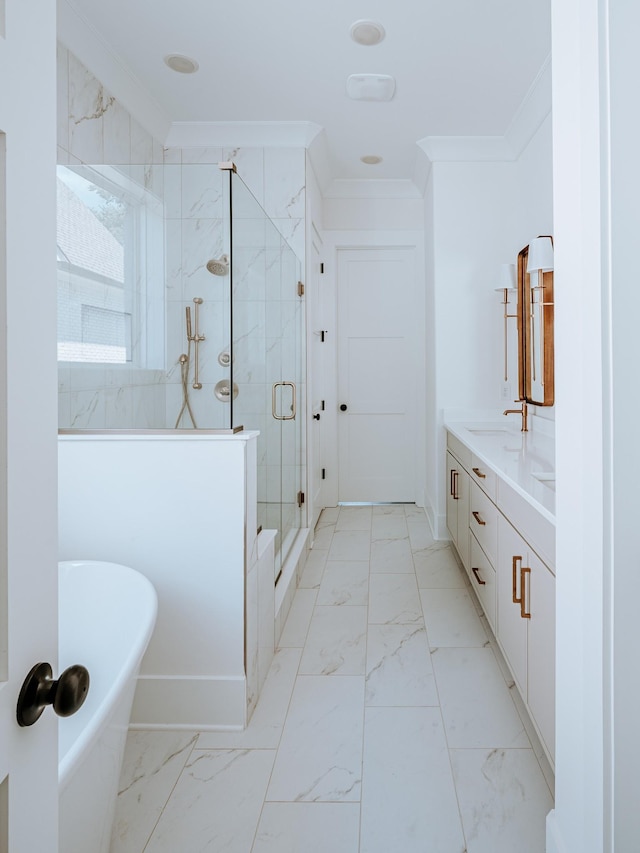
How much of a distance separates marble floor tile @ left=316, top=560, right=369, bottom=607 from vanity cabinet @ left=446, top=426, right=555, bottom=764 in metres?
0.60

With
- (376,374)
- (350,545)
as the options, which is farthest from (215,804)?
(376,374)

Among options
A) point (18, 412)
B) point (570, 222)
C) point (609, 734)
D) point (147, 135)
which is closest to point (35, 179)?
point (18, 412)

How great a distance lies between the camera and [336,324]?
4.86 m

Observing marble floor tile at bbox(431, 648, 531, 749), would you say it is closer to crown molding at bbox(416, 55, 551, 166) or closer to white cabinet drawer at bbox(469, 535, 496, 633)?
white cabinet drawer at bbox(469, 535, 496, 633)

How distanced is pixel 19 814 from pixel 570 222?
1.21 m

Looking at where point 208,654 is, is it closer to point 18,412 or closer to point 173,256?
point 173,256

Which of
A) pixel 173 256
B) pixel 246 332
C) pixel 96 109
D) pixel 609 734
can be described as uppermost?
pixel 96 109

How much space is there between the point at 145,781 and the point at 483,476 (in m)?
1.64

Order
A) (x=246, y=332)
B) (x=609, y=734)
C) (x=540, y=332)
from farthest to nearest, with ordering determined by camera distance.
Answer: (x=540, y=332) < (x=246, y=332) < (x=609, y=734)

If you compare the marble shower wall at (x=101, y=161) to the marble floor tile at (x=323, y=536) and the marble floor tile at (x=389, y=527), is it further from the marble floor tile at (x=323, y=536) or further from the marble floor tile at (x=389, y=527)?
the marble floor tile at (x=389, y=527)

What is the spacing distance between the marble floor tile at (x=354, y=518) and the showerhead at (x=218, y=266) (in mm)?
2665

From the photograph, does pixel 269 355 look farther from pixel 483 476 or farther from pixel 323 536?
pixel 323 536

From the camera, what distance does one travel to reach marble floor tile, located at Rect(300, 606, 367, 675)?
223 centimetres

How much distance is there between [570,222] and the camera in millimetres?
A: 1089
